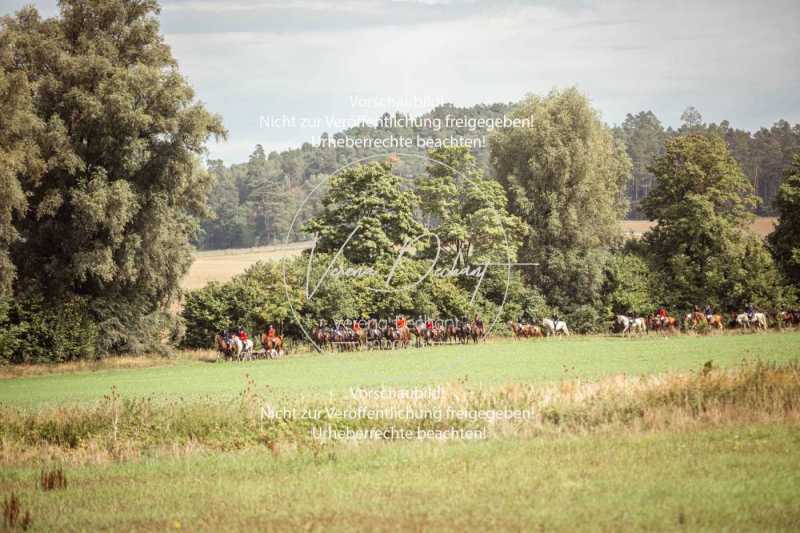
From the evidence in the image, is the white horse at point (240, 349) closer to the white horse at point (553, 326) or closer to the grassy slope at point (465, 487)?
the white horse at point (553, 326)

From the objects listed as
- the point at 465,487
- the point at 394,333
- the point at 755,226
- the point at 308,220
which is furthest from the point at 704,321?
the point at 755,226

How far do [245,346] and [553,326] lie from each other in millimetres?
20011

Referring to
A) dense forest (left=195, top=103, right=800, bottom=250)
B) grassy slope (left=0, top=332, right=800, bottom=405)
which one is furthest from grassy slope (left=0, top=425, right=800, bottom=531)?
dense forest (left=195, top=103, right=800, bottom=250)

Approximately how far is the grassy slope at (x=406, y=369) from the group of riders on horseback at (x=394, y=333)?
340cm

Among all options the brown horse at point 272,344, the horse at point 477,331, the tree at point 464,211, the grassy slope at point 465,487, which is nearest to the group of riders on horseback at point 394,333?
the horse at point 477,331

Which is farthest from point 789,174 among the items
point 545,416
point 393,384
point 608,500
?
point 608,500

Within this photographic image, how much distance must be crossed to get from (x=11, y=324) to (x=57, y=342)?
7.54ft

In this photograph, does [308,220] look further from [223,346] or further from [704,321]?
[704,321]

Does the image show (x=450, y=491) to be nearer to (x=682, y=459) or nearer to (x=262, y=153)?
(x=682, y=459)

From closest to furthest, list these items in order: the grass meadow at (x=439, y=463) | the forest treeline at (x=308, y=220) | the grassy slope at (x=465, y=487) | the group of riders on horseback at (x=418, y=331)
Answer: the grassy slope at (x=465, y=487) → the grass meadow at (x=439, y=463) → the forest treeline at (x=308, y=220) → the group of riders on horseback at (x=418, y=331)

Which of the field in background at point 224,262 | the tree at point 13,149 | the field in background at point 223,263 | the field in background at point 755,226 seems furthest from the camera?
the field in background at point 755,226

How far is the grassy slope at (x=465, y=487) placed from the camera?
453 inches

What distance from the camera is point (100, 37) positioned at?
1684 inches

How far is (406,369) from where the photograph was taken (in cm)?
3303
